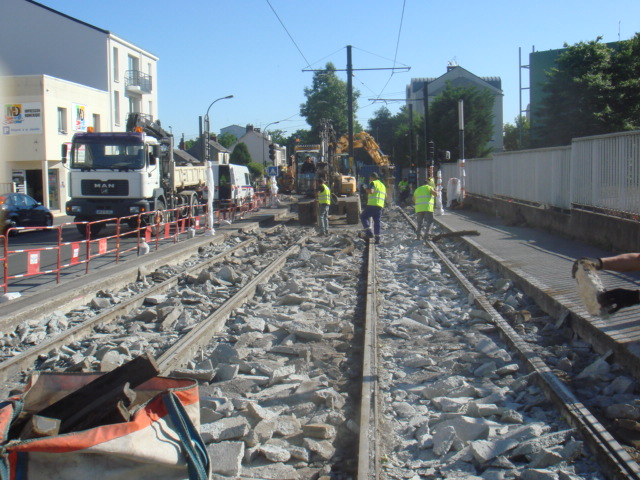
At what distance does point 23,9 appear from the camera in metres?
24.2

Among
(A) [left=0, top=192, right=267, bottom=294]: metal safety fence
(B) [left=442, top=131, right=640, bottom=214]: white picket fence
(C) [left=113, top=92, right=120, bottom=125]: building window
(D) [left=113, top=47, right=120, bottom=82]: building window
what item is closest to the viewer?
(A) [left=0, top=192, right=267, bottom=294]: metal safety fence

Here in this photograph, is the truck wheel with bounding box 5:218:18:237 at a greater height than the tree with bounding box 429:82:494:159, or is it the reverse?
the tree with bounding box 429:82:494:159

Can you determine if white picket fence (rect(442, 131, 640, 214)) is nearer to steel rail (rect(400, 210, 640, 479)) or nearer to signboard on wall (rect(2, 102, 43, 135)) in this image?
steel rail (rect(400, 210, 640, 479))

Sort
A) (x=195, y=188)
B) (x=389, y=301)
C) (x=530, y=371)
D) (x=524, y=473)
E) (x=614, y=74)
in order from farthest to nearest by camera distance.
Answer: (x=614, y=74), (x=195, y=188), (x=389, y=301), (x=530, y=371), (x=524, y=473)

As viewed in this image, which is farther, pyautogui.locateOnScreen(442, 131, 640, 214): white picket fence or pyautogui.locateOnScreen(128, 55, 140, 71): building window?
pyautogui.locateOnScreen(128, 55, 140, 71): building window

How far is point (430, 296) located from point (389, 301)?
0.83m

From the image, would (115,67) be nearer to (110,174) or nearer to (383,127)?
(110,174)

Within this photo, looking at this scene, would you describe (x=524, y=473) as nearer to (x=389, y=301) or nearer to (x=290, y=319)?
(x=290, y=319)

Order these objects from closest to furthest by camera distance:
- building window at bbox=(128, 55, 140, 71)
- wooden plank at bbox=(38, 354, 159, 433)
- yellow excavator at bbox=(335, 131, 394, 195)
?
wooden plank at bbox=(38, 354, 159, 433) < yellow excavator at bbox=(335, 131, 394, 195) < building window at bbox=(128, 55, 140, 71)

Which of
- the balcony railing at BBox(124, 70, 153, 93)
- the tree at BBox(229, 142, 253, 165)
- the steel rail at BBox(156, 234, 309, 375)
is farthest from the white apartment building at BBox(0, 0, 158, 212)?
the tree at BBox(229, 142, 253, 165)

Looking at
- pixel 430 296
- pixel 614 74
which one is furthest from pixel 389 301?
pixel 614 74

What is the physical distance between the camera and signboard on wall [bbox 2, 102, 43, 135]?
29.9 metres

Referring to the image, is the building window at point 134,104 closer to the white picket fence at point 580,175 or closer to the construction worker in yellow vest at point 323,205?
the white picket fence at point 580,175

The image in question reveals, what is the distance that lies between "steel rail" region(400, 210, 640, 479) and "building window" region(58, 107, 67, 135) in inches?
1245
